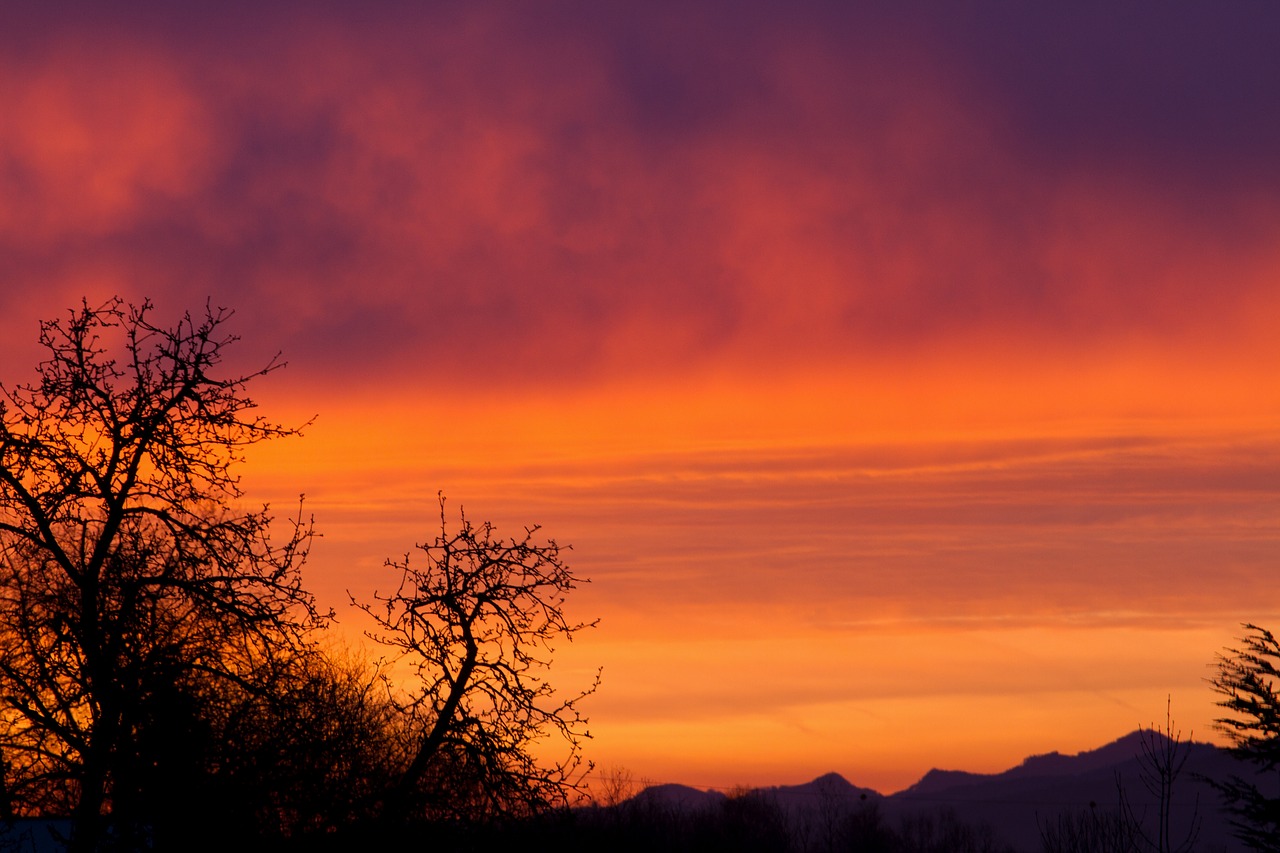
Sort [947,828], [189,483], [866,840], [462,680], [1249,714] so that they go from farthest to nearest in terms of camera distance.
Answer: [947,828] < [866,840] < [1249,714] < [462,680] < [189,483]

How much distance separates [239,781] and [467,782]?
2.78 metres

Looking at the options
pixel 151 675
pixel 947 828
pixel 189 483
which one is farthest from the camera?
pixel 947 828

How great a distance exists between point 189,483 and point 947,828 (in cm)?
17191

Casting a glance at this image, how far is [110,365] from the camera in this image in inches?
658

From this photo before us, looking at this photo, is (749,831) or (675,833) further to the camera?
(749,831)

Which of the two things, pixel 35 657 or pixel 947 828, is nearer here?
pixel 35 657

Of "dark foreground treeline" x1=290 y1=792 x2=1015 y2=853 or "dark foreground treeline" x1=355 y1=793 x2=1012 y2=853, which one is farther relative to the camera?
"dark foreground treeline" x1=355 y1=793 x2=1012 y2=853

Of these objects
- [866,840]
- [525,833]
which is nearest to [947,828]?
[866,840]

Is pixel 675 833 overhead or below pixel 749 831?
below

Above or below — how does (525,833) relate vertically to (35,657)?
below

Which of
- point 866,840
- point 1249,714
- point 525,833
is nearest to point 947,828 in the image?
point 866,840

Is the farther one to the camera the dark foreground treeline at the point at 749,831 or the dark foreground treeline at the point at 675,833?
the dark foreground treeline at the point at 749,831

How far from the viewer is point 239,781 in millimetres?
16266

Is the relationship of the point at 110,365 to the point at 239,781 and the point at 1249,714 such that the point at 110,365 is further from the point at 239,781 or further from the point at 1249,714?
the point at 1249,714
